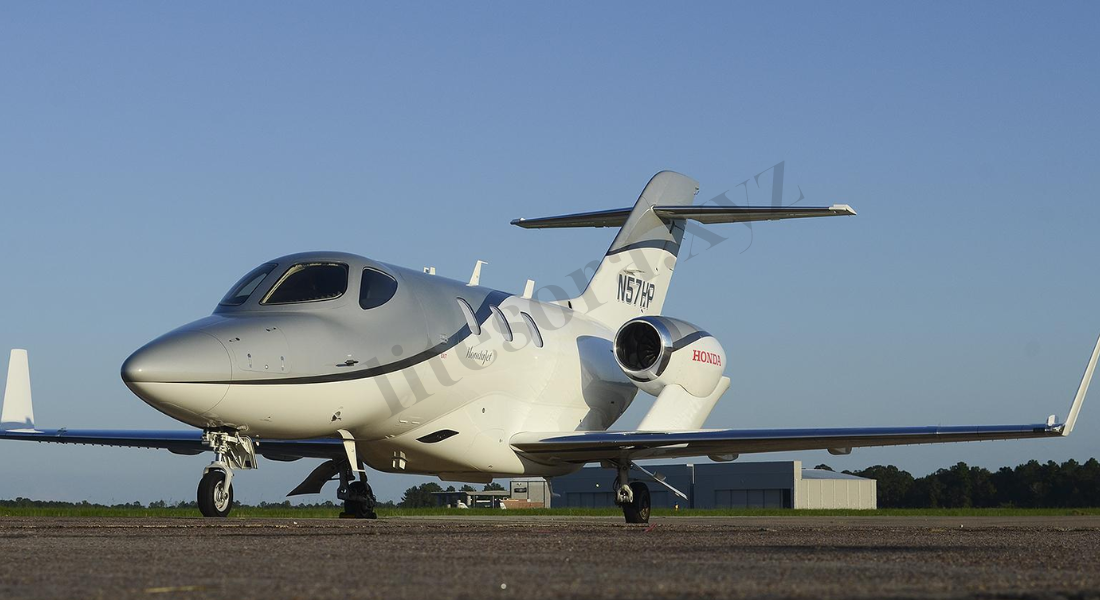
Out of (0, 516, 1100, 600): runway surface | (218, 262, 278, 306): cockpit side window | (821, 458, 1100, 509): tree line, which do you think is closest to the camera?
(0, 516, 1100, 600): runway surface

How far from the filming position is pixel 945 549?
8992 millimetres

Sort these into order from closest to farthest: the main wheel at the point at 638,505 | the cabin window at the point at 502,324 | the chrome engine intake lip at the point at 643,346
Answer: the main wheel at the point at 638,505, the cabin window at the point at 502,324, the chrome engine intake lip at the point at 643,346

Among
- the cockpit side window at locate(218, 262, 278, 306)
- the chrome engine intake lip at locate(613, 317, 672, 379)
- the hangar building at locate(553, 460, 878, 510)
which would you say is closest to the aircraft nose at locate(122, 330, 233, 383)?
the cockpit side window at locate(218, 262, 278, 306)

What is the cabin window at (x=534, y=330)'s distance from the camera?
19125mm

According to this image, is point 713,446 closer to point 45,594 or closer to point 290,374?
point 290,374

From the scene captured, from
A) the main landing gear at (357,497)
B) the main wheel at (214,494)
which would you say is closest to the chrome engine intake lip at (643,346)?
the main landing gear at (357,497)

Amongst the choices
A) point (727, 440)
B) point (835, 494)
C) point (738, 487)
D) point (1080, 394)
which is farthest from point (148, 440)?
point (835, 494)

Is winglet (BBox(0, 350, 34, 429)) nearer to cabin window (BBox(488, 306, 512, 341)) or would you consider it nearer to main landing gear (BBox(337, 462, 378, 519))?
main landing gear (BBox(337, 462, 378, 519))

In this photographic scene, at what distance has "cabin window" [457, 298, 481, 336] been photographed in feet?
56.3

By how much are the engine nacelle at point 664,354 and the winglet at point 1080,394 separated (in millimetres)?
6926

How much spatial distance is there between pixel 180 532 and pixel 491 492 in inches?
1727

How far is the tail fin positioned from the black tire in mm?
5477

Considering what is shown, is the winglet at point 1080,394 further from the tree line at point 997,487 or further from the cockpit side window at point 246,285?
the tree line at point 997,487

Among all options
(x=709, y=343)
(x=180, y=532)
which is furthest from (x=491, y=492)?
(x=180, y=532)
